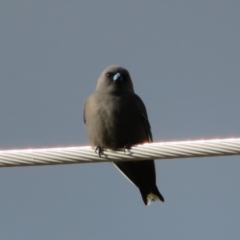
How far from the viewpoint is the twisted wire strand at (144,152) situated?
573cm

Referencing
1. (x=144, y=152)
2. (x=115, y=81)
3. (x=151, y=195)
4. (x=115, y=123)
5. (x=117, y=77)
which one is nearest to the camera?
(x=144, y=152)

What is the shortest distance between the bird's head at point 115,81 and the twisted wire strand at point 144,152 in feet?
9.65

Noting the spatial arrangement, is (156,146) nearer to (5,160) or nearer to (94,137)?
(5,160)

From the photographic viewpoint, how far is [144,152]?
620 centimetres

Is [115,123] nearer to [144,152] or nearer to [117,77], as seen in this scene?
[117,77]

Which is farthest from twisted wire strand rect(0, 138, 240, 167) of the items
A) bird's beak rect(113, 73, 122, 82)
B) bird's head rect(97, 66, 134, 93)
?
bird's beak rect(113, 73, 122, 82)

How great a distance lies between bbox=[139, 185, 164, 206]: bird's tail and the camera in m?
8.73

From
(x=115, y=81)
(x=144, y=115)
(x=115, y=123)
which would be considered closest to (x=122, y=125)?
(x=115, y=123)

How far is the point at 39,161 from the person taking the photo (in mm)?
5957

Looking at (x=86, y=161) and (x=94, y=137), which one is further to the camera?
(x=94, y=137)

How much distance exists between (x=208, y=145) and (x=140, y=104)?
3.11 metres

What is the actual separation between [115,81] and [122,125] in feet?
2.86

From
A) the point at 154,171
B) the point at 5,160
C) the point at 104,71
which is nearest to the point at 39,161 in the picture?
the point at 5,160

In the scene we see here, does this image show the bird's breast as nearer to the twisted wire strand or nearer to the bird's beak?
the bird's beak
